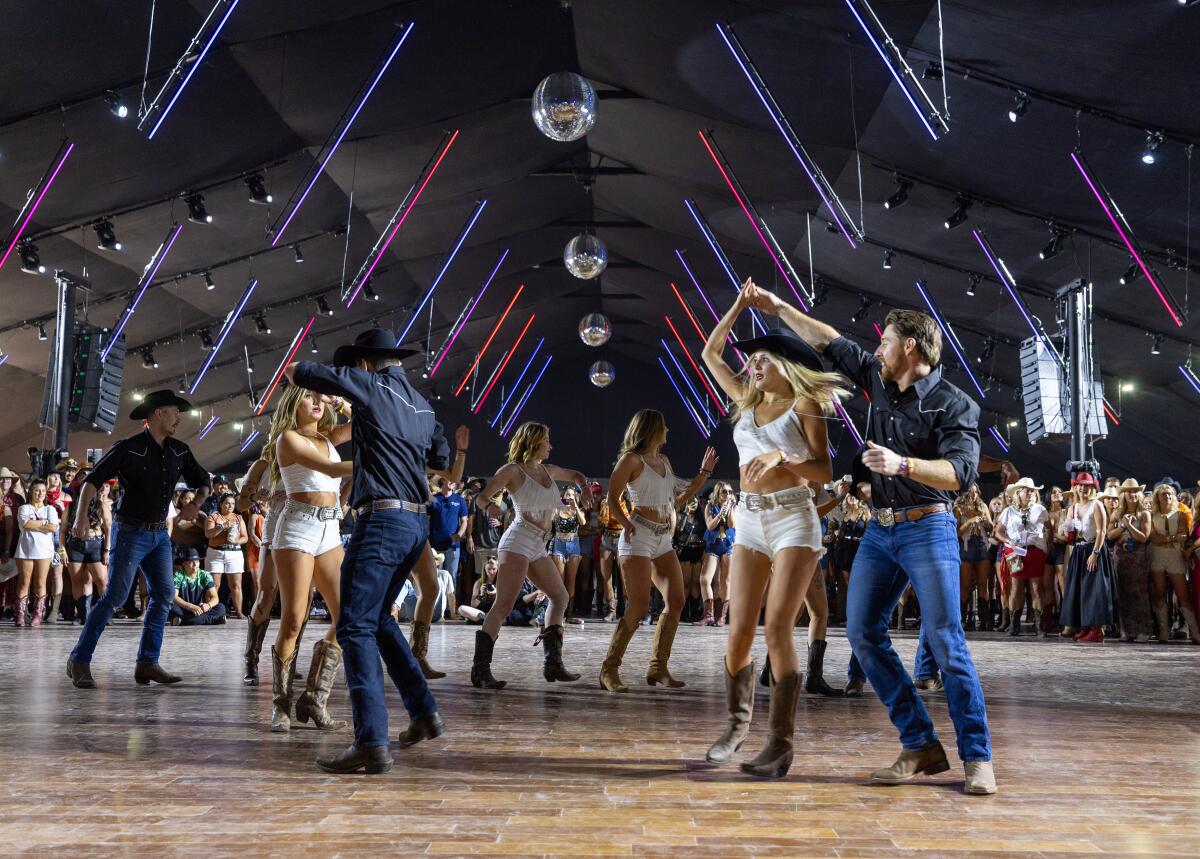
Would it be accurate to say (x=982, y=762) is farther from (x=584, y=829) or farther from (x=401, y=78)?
(x=401, y=78)

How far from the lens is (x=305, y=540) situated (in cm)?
451

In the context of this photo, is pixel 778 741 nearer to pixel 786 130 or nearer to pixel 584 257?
pixel 584 257

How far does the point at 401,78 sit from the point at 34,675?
7.70 m

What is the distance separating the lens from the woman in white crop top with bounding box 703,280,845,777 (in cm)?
371

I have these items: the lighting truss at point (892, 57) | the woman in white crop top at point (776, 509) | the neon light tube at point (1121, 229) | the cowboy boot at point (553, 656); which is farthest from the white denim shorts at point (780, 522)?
the neon light tube at point (1121, 229)

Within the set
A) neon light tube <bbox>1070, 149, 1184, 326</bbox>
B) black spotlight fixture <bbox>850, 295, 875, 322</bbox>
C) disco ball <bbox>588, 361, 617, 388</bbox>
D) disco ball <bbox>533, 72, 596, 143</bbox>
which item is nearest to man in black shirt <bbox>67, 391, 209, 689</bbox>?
disco ball <bbox>533, 72, 596, 143</bbox>

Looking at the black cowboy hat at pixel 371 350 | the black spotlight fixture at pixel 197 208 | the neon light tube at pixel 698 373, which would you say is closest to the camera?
the black cowboy hat at pixel 371 350

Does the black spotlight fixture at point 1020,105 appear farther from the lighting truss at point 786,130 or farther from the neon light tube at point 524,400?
the neon light tube at point 524,400

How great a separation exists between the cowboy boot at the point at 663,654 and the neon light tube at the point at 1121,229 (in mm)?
7565

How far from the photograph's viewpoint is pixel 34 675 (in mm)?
6234

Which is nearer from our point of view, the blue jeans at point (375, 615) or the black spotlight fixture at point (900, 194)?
the blue jeans at point (375, 615)

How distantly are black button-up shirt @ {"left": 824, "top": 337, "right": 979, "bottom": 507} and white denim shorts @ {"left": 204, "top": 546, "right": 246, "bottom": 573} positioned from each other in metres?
10.4

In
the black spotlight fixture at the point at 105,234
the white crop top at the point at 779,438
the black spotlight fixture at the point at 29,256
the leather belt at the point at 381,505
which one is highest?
the black spotlight fixture at the point at 105,234

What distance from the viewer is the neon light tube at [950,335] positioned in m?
16.7
